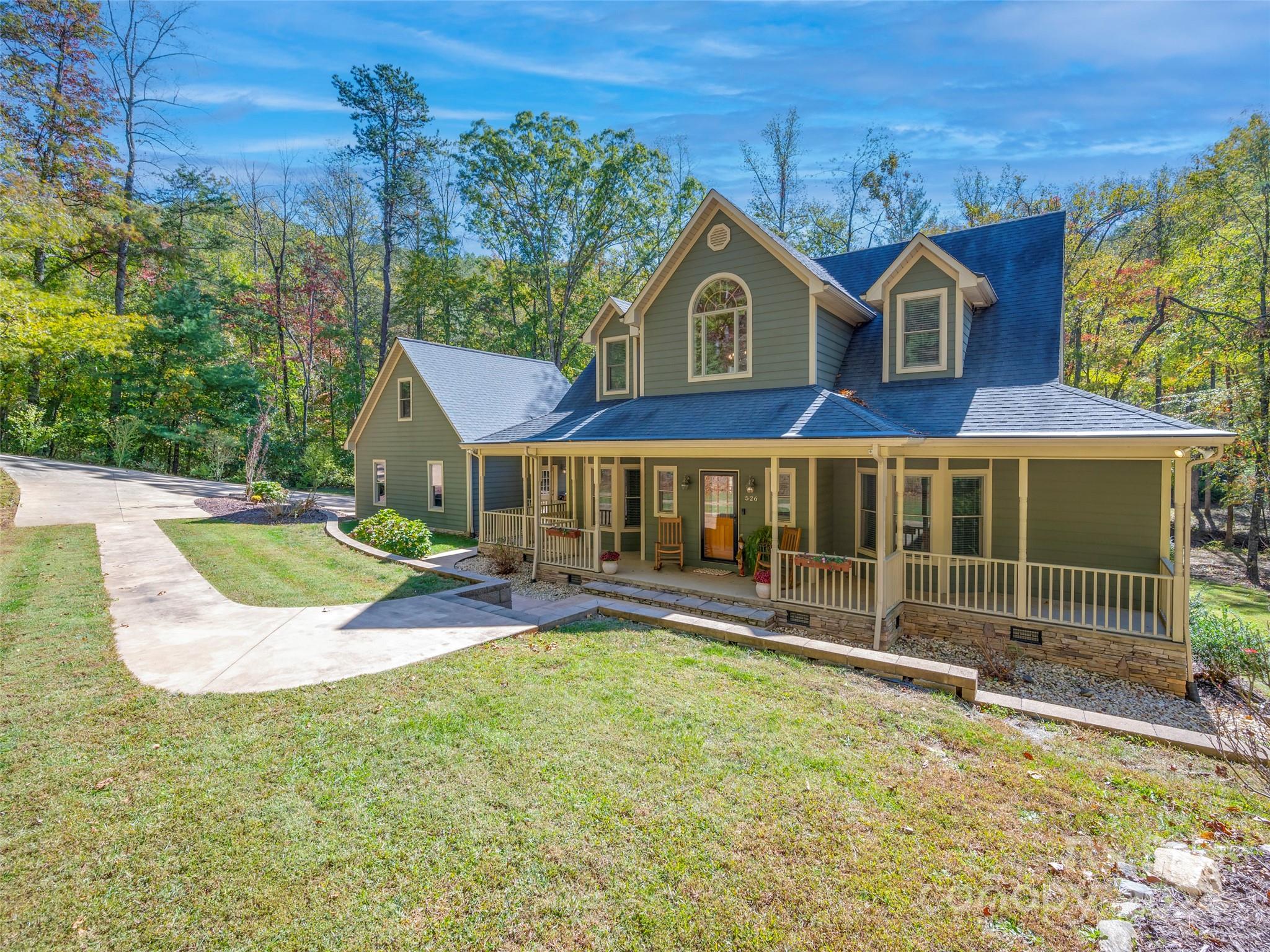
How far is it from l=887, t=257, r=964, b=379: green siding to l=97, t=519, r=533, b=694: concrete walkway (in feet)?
26.7

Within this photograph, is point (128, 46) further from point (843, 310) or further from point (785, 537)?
point (785, 537)

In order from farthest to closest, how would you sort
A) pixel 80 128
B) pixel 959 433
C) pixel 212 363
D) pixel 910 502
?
1. pixel 212 363
2. pixel 80 128
3. pixel 910 502
4. pixel 959 433

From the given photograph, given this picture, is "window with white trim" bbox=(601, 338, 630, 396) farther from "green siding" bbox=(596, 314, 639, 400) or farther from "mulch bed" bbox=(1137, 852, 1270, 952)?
"mulch bed" bbox=(1137, 852, 1270, 952)

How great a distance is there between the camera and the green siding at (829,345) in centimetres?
1049

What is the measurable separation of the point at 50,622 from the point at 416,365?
37.4 feet

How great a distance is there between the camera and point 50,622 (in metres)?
7.12

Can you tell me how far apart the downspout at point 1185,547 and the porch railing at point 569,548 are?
846 cm

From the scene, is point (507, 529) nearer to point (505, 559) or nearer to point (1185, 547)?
point (505, 559)

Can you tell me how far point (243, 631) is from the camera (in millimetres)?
7297

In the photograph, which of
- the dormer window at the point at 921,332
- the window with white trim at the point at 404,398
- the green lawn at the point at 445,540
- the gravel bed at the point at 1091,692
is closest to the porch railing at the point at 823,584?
the gravel bed at the point at 1091,692

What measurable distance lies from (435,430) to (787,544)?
1152 cm

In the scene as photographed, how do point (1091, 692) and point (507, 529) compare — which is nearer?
point (1091, 692)

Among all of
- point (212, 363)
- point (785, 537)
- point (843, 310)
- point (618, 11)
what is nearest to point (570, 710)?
point (785, 537)

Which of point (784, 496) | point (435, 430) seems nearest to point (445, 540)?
point (435, 430)
